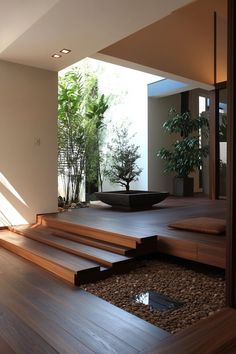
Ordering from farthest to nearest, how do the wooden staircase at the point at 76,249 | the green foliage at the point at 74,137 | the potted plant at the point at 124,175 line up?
the green foliage at the point at 74,137 → the potted plant at the point at 124,175 → the wooden staircase at the point at 76,249

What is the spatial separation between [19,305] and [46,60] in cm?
363

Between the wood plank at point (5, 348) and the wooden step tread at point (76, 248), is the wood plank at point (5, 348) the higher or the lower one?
the lower one

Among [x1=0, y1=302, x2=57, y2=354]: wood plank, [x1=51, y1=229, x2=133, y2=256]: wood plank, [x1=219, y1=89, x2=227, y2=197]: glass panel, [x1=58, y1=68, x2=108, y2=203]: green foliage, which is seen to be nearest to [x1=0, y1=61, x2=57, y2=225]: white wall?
[x1=51, y1=229, x2=133, y2=256]: wood plank

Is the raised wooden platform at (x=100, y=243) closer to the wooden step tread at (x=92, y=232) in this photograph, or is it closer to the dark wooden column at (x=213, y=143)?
the wooden step tread at (x=92, y=232)

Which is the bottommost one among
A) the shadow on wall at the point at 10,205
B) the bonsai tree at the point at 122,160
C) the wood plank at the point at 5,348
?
the wood plank at the point at 5,348

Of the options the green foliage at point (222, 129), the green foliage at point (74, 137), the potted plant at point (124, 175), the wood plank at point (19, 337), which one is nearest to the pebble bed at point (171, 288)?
the wood plank at point (19, 337)

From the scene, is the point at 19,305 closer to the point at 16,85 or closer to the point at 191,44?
the point at 16,85

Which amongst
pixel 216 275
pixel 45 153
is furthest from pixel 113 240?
pixel 45 153

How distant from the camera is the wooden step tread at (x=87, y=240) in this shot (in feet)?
11.2

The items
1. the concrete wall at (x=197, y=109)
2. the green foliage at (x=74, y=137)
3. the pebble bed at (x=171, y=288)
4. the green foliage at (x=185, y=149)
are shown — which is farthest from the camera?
the concrete wall at (x=197, y=109)

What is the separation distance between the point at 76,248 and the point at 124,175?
3.86 metres

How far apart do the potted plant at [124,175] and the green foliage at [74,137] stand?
0.52 m

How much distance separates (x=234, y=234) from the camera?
2396mm

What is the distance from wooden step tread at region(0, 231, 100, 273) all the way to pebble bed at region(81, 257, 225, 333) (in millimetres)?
226
